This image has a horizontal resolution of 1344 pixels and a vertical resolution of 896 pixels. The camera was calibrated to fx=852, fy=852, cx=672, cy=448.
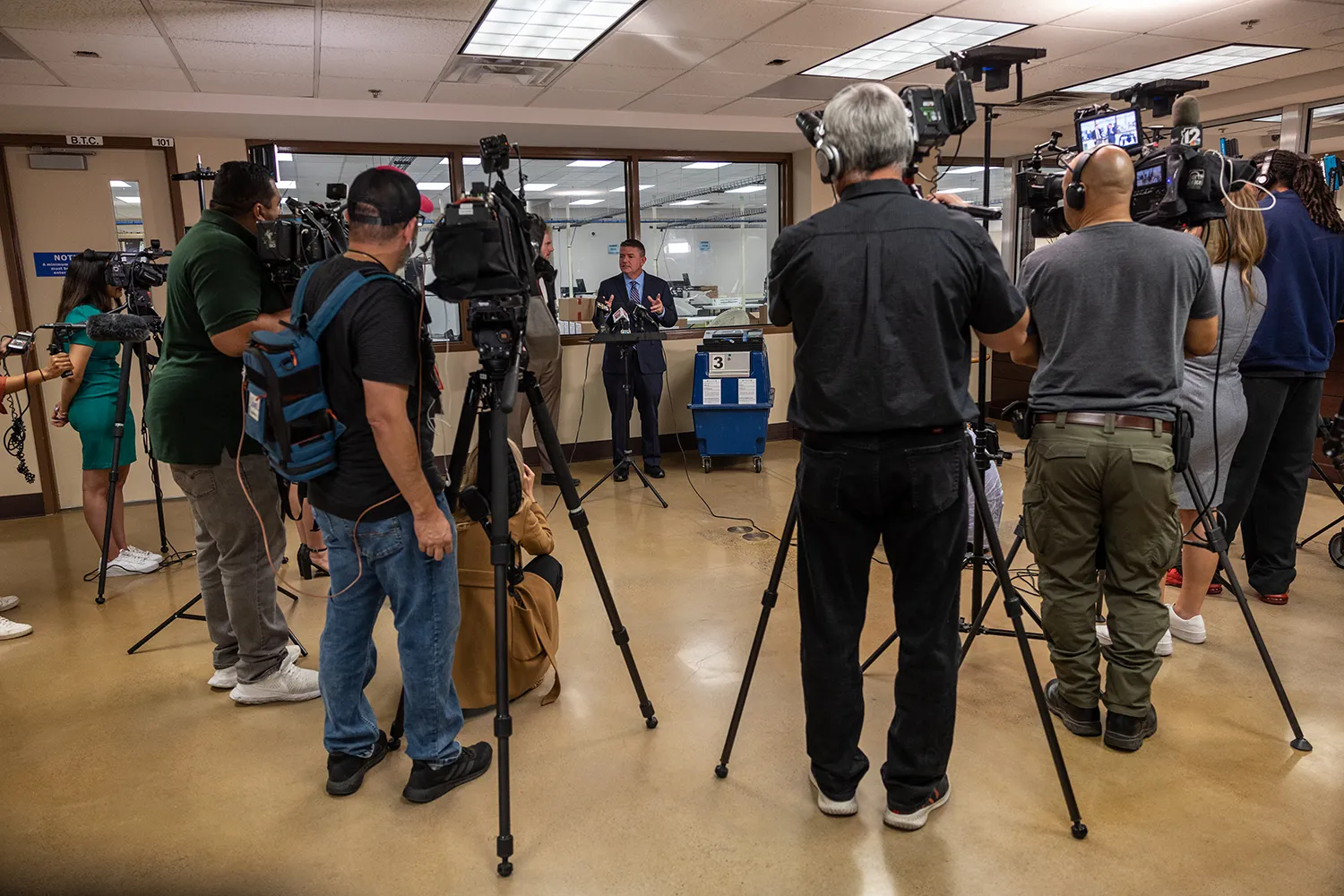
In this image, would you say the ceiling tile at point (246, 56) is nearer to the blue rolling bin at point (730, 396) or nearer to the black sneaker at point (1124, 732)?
the blue rolling bin at point (730, 396)

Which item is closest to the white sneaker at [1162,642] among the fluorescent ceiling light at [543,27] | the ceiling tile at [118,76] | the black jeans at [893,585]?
the black jeans at [893,585]

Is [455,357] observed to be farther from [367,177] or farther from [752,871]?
[752,871]

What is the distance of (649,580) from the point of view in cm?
387

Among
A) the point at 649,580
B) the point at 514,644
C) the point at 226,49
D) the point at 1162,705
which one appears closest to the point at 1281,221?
the point at 1162,705

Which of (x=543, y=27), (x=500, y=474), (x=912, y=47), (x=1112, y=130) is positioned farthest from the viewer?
(x=912, y=47)

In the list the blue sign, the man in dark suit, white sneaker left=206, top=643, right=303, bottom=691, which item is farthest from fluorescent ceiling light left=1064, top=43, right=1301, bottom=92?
the blue sign

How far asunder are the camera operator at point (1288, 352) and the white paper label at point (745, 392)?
125 inches

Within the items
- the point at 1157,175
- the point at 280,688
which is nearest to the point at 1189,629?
the point at 1157,175

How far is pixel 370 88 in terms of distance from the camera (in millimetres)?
4793

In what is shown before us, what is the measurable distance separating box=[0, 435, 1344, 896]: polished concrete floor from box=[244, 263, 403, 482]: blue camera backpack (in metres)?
0.94

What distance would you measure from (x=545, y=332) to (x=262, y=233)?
2.42 metres

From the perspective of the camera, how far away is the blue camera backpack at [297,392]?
190cm

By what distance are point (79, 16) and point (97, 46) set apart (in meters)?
0.44

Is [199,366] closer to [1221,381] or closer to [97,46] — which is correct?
[97,46]
